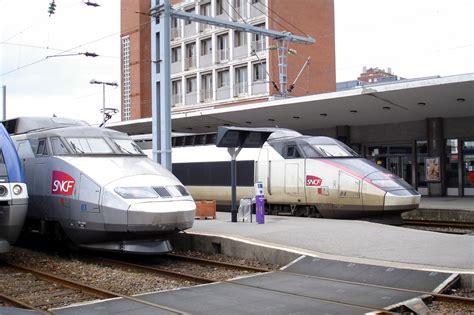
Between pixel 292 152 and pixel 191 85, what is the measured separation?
3601cm

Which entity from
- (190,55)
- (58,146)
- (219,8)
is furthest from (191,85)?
(58,146)

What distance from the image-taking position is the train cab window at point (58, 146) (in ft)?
36.0

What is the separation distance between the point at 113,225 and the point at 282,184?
7.98m

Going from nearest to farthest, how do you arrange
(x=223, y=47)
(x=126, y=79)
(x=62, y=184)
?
(x=62, y=184) < (x=223, y=47) < (x=126, y=79)

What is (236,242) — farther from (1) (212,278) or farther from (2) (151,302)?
(2) (151,302)

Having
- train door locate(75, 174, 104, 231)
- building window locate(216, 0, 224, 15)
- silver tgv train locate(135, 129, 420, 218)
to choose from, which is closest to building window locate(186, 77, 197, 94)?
building window locate(216, 0, 224, 15)

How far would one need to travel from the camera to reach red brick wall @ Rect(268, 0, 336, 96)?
147 ft

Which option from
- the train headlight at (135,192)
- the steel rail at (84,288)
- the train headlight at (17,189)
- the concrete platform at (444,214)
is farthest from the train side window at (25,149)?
the concrete platform at (444,214)

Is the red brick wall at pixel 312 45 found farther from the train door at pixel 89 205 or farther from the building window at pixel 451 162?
the train door at pixel 89 205

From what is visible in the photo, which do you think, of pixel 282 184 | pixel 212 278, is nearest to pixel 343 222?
pixel 282 184

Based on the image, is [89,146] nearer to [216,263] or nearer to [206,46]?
[216,263]

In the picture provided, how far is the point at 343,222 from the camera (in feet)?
46.1

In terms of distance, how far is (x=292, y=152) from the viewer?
54.7 feet

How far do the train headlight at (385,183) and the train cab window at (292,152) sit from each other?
8.18ft
